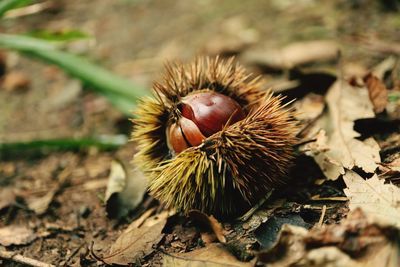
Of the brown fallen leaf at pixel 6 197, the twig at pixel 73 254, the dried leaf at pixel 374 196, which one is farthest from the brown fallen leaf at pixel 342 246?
the brown fallen leaf at pixel 6 197

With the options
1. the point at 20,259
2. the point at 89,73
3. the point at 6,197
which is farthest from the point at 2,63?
the point at 20,259

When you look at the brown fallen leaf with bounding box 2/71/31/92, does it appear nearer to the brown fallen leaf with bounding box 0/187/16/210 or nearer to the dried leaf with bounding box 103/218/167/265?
the brown fallen leaf with bounding box 0/187/16/210

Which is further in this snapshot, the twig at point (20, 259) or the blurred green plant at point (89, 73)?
the blurred green plant at point (89, 73)

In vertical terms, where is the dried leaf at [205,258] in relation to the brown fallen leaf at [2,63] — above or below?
Answer: below

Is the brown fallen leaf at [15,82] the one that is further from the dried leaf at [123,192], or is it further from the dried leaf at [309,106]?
the dried leaf at [309,106]

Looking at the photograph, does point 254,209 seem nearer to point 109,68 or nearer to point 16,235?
point 16,235

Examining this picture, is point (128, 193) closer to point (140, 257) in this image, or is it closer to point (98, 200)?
point (98, 200)

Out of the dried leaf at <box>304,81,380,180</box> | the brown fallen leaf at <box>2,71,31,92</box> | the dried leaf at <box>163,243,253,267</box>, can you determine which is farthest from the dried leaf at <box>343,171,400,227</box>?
the brown fallen leaf at <box>2,71,31,92</box>
